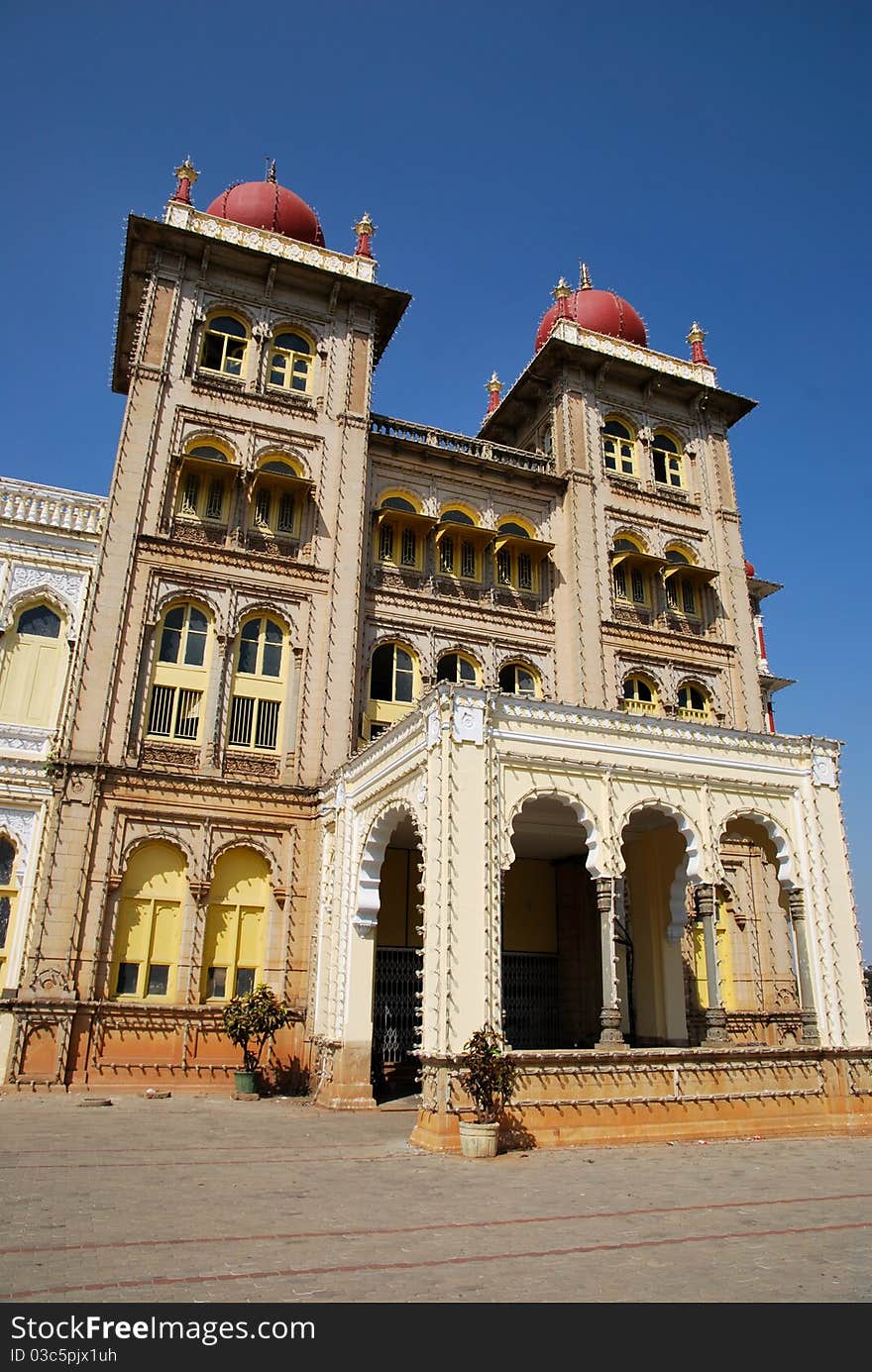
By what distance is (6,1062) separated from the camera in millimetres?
19594

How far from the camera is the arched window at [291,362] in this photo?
28.3 m

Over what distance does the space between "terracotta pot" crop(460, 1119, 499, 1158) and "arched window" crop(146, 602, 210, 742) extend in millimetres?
13148

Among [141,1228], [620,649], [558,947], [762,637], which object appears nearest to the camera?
[141,1228]

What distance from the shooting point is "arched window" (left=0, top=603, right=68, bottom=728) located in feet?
76.8

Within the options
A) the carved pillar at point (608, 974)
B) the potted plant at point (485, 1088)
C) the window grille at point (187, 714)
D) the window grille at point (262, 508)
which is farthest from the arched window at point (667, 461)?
the potted plant at point (485, 1088)

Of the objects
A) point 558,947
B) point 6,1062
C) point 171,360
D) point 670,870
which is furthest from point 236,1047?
point 171,360

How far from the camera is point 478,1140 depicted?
13.6m

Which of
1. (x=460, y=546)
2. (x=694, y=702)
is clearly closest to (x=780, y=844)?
(x=694, y=702)

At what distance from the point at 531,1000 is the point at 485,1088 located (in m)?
11.8

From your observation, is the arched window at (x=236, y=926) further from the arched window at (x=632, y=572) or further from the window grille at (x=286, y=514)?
the arched window at (x=632, y=572)

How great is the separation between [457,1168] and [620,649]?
760 inches

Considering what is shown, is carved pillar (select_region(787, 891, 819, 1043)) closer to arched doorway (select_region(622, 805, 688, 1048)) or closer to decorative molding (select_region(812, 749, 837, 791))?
decorative molding (select_region(812, 749, 837, 791))

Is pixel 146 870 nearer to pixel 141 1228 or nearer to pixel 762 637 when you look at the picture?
pixel 141 1228
